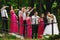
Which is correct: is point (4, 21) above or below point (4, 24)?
A: above

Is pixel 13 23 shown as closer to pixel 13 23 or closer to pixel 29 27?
pixel 13 23

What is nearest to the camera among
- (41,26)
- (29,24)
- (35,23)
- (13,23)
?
(29,24)

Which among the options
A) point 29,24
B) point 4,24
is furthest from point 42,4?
point 4,24

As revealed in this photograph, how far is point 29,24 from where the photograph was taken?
14078mm

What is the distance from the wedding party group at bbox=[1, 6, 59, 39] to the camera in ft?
45.9

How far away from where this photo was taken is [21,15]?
47.4 ft

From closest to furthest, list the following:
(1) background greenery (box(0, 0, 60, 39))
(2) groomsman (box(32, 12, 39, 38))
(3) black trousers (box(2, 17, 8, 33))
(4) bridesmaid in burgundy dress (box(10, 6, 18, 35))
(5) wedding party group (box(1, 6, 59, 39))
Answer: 1. (1) background greenery (box(0, 0, 60, 39))
2. (5) wedding party group (box(1, 6, 59, 39))
3. (2) groomsman (box(32, 12, 39, 38))
4. (3) black trousers (box(2, 17, 8, 33))
5. (4) bridesmaid in burgundy dress (box(10, 6, 18, 35))

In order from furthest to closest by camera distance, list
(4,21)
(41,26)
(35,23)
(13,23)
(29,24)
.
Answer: (13,23) < (4,21) < (41,26) < (35,23) < (29,24)

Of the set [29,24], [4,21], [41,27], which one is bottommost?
[41,27]

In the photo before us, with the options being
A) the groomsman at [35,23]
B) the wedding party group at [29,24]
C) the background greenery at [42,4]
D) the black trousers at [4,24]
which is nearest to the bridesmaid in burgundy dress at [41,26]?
the wedding party group at [29,24]

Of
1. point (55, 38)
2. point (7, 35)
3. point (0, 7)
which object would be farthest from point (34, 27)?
point (55, 38)

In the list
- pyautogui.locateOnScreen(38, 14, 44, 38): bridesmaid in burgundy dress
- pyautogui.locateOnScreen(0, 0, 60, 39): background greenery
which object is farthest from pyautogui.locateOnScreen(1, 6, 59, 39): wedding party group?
pyautogui.locateOnScreen(0, 0, 60, 39): background greenery

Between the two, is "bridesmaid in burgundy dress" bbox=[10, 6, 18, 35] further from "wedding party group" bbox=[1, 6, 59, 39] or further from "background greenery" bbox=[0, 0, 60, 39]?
"background greenery" bbox=[0, 0, 60, 39]

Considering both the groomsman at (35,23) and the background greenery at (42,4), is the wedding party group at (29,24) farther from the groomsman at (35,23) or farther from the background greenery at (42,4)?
the background greenery at (42,4)
